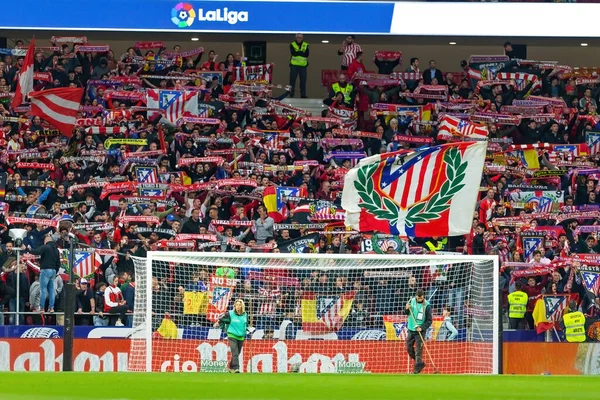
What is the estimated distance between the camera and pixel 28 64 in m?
27.8

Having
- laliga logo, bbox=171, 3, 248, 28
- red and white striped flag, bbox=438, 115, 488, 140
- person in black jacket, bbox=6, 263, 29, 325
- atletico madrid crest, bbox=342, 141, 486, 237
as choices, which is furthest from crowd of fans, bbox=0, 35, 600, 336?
atletico madrid crest, bbox=342, 141, 486, 237

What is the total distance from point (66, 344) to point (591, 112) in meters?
14.8

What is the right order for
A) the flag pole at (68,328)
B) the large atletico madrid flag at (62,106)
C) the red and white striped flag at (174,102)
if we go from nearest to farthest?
the flag pole at (68,328), the large atletico madrid flag at (62,106), the red and white striped flag at (174,102)

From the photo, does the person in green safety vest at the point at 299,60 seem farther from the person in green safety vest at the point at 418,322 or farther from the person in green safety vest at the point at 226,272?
the person in green safety vest at the point at 418,322

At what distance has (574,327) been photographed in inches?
874

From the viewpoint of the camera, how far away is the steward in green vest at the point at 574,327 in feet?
72.7

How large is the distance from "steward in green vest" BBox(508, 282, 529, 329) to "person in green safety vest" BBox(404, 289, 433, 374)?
2712 millimetres

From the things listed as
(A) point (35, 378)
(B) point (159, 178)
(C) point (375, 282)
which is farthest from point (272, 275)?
(A) point (35, 378)

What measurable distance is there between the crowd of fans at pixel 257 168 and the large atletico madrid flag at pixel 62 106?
464 millimetres

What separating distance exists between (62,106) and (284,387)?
1456 centimetres

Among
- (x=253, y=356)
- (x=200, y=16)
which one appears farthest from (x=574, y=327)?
(x=200, y=16)

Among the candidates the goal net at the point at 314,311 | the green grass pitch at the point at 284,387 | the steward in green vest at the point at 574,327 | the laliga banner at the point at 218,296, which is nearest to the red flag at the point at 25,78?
→ the goal net at the point at 314,311

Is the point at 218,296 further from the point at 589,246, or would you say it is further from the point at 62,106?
the point at 62,106

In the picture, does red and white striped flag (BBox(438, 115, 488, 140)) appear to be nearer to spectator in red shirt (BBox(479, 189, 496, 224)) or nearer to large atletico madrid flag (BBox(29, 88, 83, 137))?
spectator in red shirt (BBox(479, 189, 496, 224))
